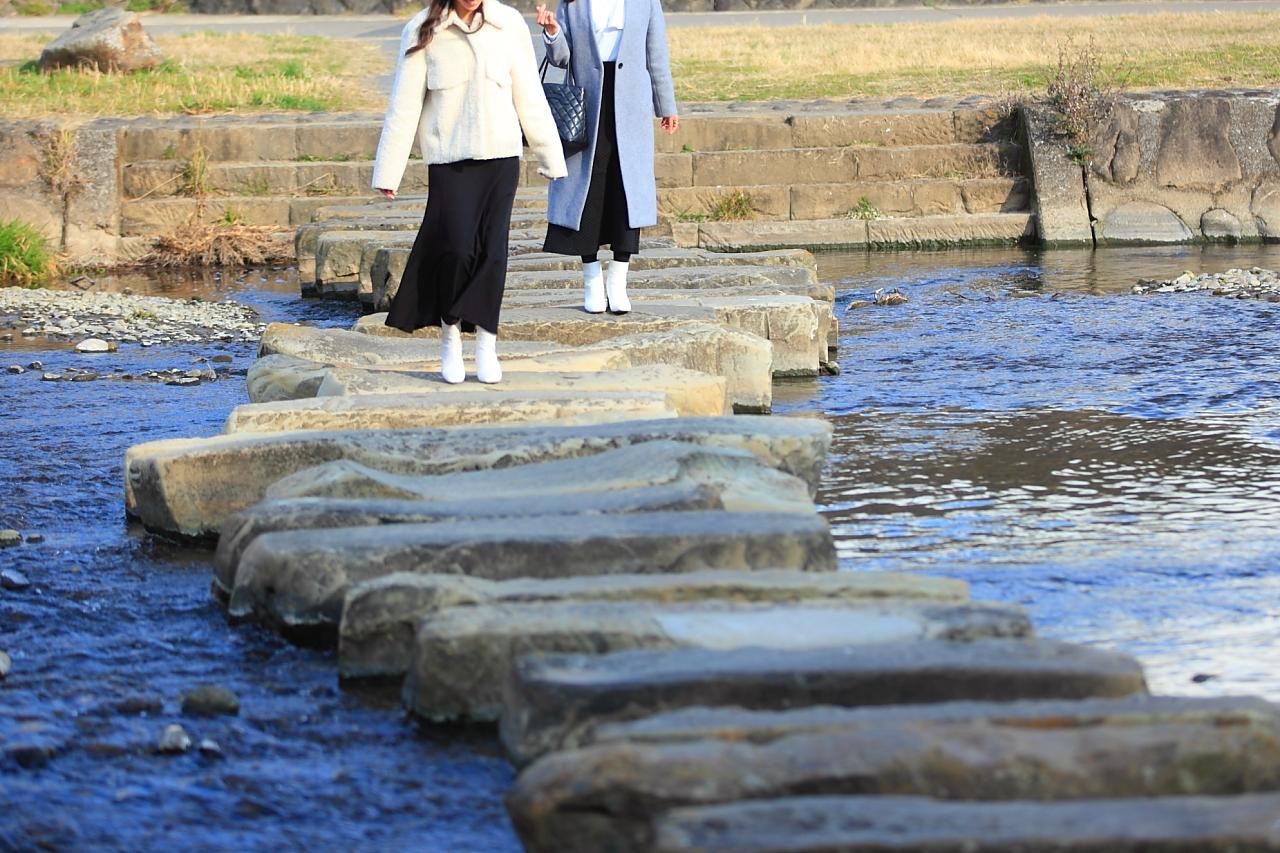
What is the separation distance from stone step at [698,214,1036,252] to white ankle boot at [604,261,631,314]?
207 inches

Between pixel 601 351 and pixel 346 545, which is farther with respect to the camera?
pixel 601 351

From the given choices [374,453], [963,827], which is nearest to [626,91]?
[374,453]

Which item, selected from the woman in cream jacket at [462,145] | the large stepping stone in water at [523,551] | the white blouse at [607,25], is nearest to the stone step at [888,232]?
the white blouse at [607,25]

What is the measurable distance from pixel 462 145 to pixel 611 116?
1474mm

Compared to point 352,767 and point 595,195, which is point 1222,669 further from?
point 595,195

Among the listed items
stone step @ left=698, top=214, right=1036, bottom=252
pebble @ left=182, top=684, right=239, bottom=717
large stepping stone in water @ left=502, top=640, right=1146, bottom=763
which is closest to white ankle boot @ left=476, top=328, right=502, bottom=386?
pebble @ left=182, top=684, right=239, bottom=717

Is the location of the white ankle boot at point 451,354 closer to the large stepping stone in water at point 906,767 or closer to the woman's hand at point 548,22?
the woman's hand at point 548,22

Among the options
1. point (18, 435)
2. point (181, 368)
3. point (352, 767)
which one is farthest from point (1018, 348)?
point (352, 767)

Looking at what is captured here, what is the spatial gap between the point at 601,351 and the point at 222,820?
12.2ft

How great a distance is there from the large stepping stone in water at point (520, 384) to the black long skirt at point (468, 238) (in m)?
0.26

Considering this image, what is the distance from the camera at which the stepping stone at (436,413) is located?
561 cm

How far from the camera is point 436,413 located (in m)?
5.64

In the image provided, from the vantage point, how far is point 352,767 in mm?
3545

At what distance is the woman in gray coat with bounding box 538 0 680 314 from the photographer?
7.12 metres
